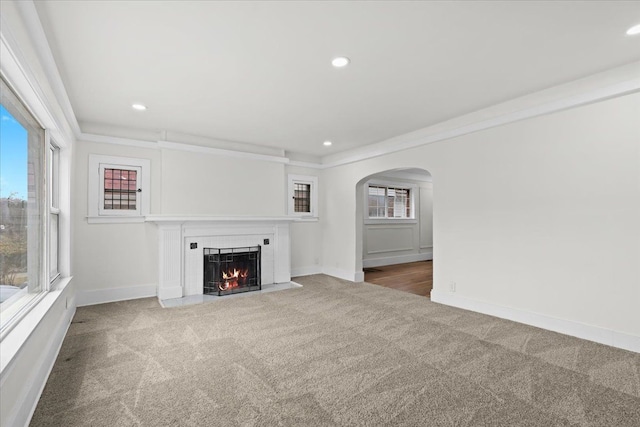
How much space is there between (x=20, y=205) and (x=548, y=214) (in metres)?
4.77

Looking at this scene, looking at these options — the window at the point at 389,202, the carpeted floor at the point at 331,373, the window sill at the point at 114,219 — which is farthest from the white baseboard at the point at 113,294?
the window at the point at 389,202

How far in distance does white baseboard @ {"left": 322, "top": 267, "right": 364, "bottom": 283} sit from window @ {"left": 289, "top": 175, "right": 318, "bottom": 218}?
1.18m

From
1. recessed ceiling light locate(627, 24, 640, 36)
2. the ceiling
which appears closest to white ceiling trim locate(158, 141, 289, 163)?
the ceiling

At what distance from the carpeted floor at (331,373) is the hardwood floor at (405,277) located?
1549 mm

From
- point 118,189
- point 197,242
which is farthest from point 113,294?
point 118,189

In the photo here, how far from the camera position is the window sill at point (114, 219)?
4.32m

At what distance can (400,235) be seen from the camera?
8266 millimetres

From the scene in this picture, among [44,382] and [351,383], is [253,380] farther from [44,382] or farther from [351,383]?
[44,382]

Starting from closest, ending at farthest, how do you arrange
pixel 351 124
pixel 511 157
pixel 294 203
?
pixel 511 157 → pixel 351 124 → pixel 294 203

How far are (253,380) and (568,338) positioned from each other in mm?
3050

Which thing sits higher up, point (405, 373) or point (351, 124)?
point (351, 124)

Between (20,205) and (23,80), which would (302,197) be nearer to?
(20,205)

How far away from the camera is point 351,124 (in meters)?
4.41

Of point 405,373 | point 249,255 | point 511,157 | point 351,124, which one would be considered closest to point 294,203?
point 249,255
